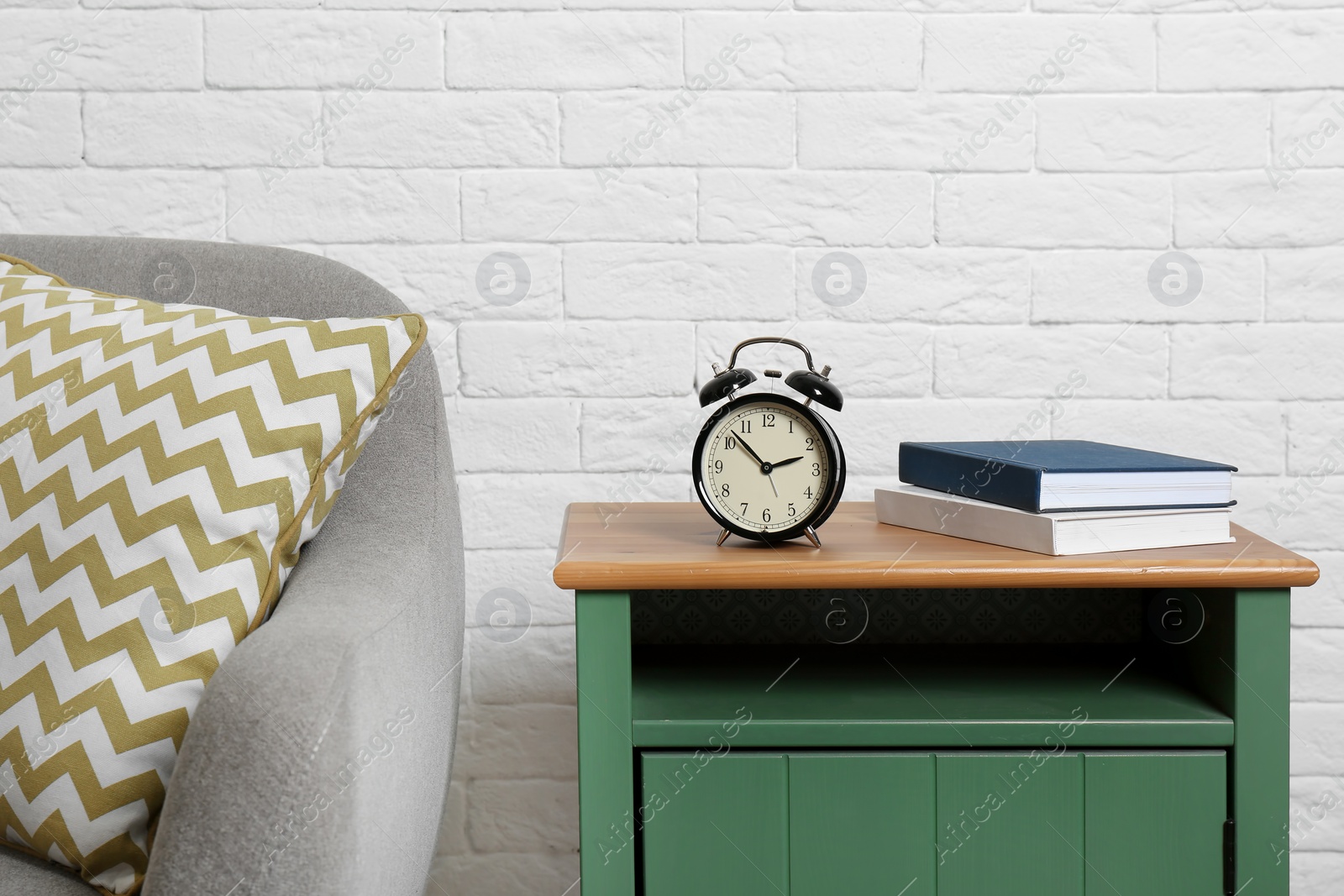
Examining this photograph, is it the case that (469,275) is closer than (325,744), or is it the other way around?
(325,744)

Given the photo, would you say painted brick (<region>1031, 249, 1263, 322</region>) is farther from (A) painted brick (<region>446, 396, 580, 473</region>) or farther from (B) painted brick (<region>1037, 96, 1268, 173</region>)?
(A) painted brick (<region>446, 396, 580, 473</region>)

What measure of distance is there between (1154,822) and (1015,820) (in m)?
0.12

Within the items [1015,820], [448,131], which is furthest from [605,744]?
[448,131]

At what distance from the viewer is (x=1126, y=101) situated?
1314 millimetres

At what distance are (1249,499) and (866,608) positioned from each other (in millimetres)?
527

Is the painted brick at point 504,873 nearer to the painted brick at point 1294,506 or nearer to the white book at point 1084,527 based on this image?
the white book at point 1084,527

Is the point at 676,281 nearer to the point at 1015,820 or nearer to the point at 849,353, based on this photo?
the point at 849,353

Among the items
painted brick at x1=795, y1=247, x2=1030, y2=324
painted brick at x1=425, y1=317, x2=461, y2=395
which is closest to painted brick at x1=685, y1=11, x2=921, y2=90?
painted brick at x1=795, y1=247, x2=1030, y2=324

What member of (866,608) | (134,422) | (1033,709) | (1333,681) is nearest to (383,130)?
(134,422)

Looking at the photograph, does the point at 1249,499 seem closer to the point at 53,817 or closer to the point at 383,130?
the point at 383,130

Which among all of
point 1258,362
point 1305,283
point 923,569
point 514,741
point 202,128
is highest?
point 202,128

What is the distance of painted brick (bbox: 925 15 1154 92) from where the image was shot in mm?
1312

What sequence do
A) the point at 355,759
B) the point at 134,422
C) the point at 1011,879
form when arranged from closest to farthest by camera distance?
the point at 355,759
the point at 134,422
the point at 1011,879

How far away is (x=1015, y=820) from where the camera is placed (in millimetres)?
914
